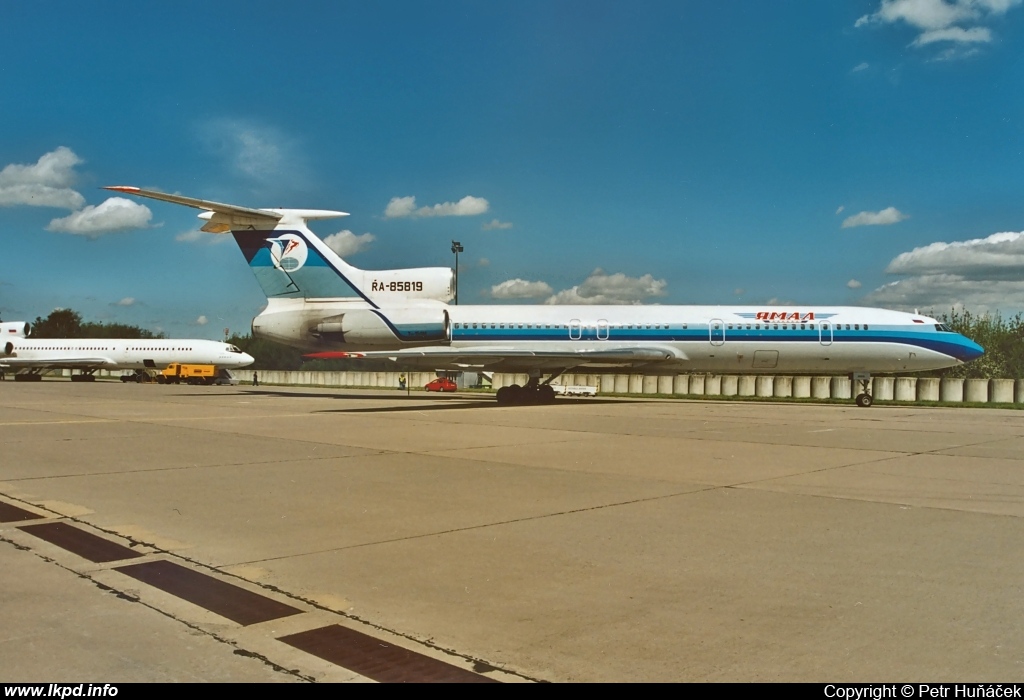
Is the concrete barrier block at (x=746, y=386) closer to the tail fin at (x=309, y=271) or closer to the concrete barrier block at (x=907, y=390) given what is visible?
the concrete barrier block at (x=907, y=390)

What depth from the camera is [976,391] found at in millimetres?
35844

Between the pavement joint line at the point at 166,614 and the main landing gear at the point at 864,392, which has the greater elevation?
the main landing gear at the point at 864,392

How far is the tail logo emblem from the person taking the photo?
90.4 feet

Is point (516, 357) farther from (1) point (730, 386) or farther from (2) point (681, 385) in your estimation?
(1) point (730, 386)

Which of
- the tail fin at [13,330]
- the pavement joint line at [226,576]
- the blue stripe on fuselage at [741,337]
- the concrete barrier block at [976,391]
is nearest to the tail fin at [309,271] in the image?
the blue stripe on fuselage at [741,337]

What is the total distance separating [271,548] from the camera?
5719 mm

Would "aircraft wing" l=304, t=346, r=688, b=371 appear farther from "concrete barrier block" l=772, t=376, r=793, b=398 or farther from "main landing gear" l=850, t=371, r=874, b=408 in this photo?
"concrete barrier block" l=772, t=376, r=793, b=398

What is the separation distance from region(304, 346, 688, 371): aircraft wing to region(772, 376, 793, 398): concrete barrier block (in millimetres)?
15479

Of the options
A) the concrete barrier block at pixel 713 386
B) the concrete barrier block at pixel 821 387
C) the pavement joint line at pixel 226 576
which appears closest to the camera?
the pavement joint line at pixel 226 576

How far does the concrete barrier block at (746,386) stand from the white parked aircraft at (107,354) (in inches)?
1230

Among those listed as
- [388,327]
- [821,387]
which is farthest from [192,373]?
[821,387]

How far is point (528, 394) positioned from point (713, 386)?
60.5ft

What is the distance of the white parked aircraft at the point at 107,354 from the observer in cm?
4972

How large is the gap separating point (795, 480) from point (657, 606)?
549cm
